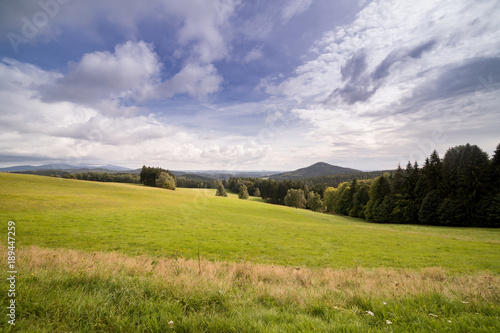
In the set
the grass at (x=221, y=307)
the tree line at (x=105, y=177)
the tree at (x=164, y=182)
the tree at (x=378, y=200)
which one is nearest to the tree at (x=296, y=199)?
the tree at (x=378, y=200)

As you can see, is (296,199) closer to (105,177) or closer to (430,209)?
(430,209)

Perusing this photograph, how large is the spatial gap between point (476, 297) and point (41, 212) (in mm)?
30971

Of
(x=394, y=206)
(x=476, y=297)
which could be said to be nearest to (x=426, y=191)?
(x=394, y=206)

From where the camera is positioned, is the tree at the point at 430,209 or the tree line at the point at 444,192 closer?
the tree line at the point at 444,192

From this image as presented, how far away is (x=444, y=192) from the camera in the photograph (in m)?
38.7

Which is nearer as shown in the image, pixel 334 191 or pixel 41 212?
pixel 41 212

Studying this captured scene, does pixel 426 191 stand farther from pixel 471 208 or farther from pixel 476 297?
pixel 476 297

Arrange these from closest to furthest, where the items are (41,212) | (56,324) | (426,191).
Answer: (56,324) → (41,212) → (426,191)

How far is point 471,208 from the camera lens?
34.9m

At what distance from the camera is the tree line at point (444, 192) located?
33.7m

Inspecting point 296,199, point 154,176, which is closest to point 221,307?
point 296,199

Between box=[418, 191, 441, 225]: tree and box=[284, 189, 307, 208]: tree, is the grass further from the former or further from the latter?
box=[284, 189, 307, 208]: tree

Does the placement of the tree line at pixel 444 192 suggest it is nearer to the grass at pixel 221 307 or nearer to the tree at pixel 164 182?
the grass at pixel 221 307

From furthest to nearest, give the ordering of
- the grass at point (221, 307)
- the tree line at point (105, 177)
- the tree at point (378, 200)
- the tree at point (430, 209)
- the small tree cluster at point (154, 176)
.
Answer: the tree line at point (105, 177), the small tree cluster at point (154, 176), the tree at point (378, 200), the tree at point (430, 209), the grass at point (221, 307)
